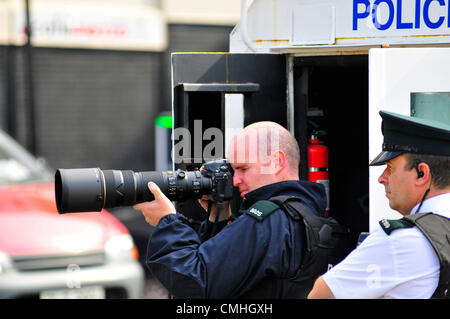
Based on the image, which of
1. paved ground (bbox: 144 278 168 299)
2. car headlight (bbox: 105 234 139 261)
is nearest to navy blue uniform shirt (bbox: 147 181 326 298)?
car headlight (bbox: 105 234 139 261)

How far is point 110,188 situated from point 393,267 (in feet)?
→ 3.62

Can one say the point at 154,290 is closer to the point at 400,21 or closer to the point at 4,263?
the point at 4,263

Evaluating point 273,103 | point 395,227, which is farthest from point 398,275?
point 273,103

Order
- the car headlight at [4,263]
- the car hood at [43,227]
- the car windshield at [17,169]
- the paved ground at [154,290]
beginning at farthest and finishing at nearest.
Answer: the paved ground at [154,290]
the car windshield at [17,169]
the car hood at [43,227]
the car headlight at [4,263]

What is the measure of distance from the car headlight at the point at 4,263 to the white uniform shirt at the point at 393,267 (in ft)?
9.90

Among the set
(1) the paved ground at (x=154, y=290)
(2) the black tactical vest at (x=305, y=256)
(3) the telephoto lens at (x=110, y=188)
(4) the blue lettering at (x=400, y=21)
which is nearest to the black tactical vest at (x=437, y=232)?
(2) the black tactical vest at (x=305, y=256)

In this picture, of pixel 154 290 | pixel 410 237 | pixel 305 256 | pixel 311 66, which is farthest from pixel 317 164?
pixel 154 290

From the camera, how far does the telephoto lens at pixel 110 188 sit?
7.77ft

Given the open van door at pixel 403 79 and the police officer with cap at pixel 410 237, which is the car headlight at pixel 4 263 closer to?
the open van door at pixel 403 79

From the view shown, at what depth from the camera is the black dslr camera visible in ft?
7.79

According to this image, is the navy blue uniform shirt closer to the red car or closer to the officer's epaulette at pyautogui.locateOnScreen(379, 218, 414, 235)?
the officer's epaulette at pyautogui.locateOnScreen(379, 218, 414, 235)

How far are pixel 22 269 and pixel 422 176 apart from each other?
325 centimetres

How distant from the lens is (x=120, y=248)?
4844 millimetres

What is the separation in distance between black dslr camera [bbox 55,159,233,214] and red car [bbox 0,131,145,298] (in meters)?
2.17
